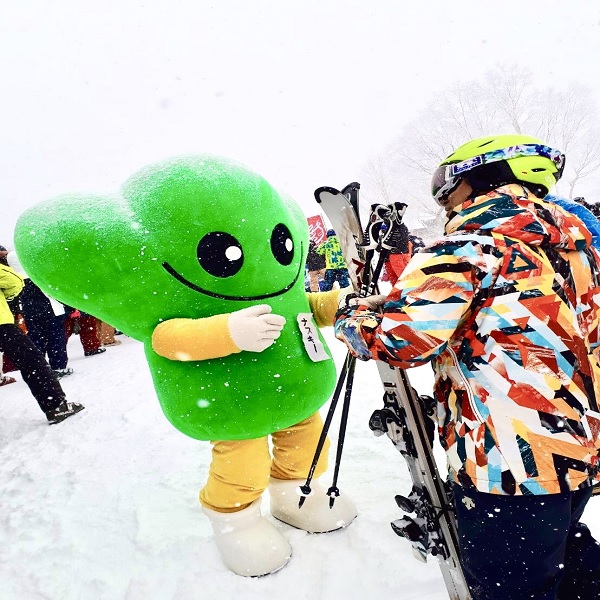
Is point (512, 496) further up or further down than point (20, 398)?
further up

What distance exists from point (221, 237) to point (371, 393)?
8.17 ft

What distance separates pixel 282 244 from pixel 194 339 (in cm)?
55

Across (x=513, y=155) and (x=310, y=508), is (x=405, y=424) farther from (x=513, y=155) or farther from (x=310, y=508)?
(x=513, y=155)

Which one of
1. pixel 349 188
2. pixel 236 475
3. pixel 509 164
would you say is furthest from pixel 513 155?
pixel 236 475

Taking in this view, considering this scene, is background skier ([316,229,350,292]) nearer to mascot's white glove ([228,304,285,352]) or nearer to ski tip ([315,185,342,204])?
ski tip ([315,185,342,204])

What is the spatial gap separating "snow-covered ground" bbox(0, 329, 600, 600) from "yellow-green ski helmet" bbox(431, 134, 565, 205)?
1.41m

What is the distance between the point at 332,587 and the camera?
1.64m

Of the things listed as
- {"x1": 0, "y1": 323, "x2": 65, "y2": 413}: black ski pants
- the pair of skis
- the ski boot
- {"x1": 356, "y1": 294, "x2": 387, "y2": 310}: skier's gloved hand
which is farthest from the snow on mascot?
the ski boot

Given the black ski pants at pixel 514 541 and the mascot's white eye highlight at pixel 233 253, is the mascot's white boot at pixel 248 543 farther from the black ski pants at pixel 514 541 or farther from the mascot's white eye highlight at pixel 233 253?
the mascot's white eye highlight at pixel 233 253

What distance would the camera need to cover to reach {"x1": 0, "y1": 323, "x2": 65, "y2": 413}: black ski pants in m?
3.55

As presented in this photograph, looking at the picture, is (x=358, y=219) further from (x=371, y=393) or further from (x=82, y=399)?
(x=82, y=399)

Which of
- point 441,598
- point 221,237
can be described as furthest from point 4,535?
point 441,598

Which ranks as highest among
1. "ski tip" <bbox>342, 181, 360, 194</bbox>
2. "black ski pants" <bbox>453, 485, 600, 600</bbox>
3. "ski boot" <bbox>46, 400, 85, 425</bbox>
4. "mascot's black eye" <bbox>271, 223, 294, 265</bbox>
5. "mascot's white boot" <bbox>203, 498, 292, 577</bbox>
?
"ski tip" <bbox>342, 181, 360, 194</bbox>

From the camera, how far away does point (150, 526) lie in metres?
2.16
